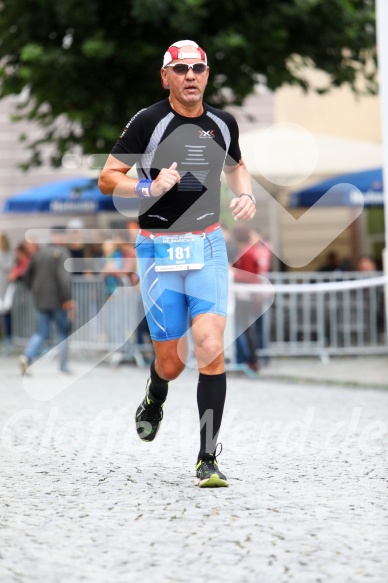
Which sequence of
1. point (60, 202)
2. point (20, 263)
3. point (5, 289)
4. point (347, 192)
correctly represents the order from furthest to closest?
1. point (60, 202)
2. point (5, 289)
3. point (20, 263)
4. point (347, 192)

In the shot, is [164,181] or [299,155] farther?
[299,155]

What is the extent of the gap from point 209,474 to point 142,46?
11.9m

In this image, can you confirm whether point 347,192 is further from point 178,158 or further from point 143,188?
point 143,188

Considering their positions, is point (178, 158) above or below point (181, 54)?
below

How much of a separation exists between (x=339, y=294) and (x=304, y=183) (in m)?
7.35

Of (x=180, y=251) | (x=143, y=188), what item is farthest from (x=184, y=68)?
(x=180, y=251)

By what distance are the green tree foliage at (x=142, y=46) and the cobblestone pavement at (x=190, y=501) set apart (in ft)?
26.7

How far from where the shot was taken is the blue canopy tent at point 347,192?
743 inches

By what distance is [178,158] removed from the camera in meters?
5.96

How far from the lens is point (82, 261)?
739 inches

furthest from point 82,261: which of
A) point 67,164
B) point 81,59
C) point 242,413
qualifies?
point 242,413

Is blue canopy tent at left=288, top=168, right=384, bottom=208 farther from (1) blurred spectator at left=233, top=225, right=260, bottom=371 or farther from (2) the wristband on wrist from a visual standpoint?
(2) the wristband on wrist

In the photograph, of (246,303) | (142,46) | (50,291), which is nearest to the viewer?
(246,303)

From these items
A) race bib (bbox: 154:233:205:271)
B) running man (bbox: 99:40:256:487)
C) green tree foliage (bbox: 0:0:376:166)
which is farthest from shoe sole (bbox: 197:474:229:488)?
green tree foliage (bbox: 0:0:376:166)
